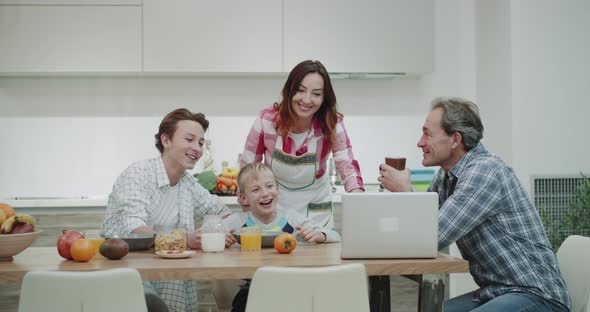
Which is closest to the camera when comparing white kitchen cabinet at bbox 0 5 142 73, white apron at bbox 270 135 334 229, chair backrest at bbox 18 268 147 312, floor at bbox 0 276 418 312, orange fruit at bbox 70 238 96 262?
chair backrest at bbox 18 268 147 312

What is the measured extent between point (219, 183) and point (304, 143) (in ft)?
5.08

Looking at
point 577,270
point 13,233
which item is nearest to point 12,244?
point 13,233

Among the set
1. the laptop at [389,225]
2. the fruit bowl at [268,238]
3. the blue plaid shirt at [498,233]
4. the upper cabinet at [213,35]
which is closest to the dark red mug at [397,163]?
the blue plaid shirt at [498,233]

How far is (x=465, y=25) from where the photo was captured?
Answer: 4.90 metres

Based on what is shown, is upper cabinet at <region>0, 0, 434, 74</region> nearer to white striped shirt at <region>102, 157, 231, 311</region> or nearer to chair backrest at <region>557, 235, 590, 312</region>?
white striped shirt at <region>102, 157, 231, 311</region>

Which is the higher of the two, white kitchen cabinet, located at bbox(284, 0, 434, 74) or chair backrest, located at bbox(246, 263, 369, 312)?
white kitchen cabinet, located at bbox(284, 0, 434, 74)

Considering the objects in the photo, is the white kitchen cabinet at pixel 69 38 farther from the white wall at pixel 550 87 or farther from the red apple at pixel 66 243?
the red apple at pixel 66 243

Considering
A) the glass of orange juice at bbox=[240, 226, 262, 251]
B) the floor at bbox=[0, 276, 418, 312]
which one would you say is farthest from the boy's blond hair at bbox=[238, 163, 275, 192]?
the floor at bbox=[0, 276, 418, 312]

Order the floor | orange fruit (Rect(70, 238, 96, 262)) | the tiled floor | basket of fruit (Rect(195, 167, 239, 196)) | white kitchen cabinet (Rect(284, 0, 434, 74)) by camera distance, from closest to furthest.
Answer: orange fruit (Rect(70, 238, 96, 262)) → the floor → the tiled floor → basket of fruit (Rect(195, 167, 239, 196)) → white kitchen cabinet (Rect(284, 0, 434, 74))

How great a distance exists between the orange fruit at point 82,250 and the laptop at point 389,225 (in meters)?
0.72

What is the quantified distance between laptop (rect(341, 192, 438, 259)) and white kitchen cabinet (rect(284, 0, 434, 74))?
2727 mm

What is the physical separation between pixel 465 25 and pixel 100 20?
2.45 m

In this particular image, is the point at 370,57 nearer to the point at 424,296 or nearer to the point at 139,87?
the point at 139,87

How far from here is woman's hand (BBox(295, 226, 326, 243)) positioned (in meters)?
2.40
